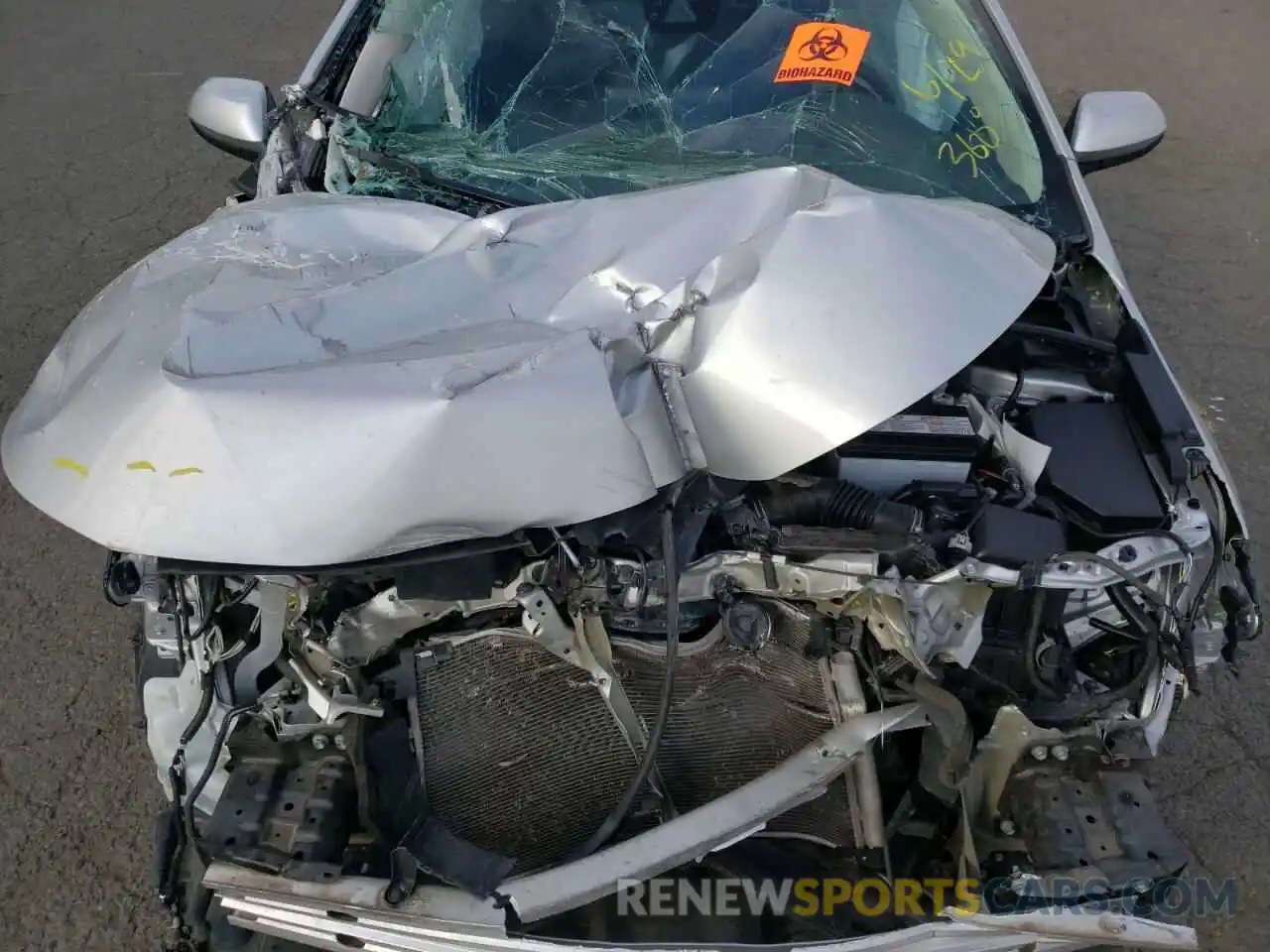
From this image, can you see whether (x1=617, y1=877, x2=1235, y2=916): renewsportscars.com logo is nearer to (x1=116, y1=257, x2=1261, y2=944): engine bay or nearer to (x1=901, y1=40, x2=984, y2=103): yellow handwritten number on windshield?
(x1=116, y1=257, x2=1261, y2=944): engine bay

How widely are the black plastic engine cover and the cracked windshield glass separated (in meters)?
0.59

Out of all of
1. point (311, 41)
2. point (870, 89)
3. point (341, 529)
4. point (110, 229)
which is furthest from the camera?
point (311, 41)

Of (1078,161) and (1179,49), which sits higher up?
(1078,161)

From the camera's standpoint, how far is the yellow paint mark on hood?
145 centimetres

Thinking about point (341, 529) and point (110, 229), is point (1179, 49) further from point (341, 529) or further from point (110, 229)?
point (341, 529)

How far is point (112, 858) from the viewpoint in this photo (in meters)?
2.27

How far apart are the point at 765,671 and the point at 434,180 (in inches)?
48.1

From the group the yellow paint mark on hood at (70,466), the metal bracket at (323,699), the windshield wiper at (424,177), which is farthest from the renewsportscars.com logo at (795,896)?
the windshield wiper at (424,177)

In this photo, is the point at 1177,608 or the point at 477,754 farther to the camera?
the point at 477,754

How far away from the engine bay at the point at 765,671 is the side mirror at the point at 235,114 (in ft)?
4.20

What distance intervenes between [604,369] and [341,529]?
1.41 ft

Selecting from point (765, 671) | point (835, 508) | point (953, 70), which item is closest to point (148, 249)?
point (953, 70)

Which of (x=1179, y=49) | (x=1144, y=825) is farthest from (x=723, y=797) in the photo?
(x=1179, y=49)

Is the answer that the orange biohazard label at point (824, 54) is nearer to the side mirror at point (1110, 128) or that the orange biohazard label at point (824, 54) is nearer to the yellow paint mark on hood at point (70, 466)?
the side mirror at point (1110, 128)
